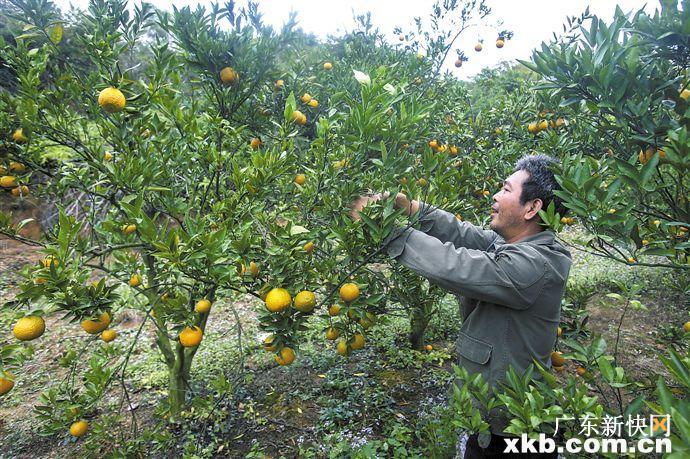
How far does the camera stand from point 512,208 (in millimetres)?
1623

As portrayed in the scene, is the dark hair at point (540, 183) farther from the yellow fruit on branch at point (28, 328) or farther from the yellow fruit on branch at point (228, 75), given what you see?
the yellow fruit on branch at point (28, 328)

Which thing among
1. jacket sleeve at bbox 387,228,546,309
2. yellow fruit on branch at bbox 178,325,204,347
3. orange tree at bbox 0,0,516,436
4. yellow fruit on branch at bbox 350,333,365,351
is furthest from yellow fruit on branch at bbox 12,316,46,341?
jacket sleeve at bbox 387,228,546,309

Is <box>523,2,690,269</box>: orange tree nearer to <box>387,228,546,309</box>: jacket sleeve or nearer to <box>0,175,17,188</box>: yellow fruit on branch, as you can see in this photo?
<box>387,228,546,309</box>: jacket sleeve

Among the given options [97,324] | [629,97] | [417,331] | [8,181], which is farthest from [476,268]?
[8,181]

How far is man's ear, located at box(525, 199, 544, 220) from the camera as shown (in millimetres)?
1554

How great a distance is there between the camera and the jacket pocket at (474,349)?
5.06 feet

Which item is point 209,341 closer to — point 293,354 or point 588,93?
point 293,354

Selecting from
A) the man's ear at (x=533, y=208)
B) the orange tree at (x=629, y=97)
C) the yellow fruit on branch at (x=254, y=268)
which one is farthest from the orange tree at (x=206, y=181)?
the orange tree at (x=629, y=97)

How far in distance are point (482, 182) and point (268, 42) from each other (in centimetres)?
184

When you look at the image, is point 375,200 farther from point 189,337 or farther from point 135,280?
point 135,280

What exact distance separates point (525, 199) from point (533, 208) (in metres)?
0.05

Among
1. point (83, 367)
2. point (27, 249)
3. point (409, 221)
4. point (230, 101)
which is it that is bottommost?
point (83, 367)

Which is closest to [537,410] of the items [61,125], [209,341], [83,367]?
[61,125]

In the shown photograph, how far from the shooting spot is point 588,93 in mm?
1349
